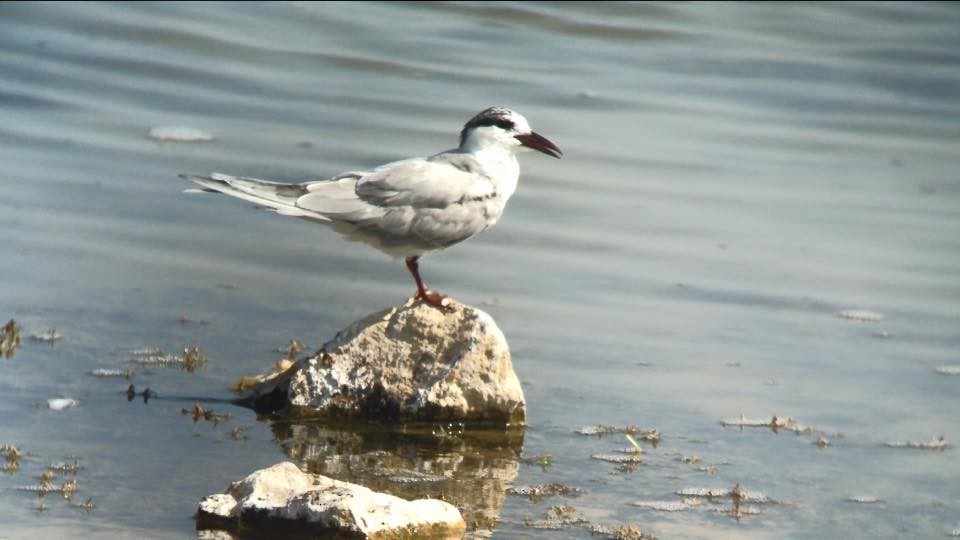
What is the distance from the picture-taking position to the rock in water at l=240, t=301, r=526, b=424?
20.6 ft

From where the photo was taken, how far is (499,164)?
23.3ft

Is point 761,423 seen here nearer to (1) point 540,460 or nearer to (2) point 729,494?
(2) point 729,494

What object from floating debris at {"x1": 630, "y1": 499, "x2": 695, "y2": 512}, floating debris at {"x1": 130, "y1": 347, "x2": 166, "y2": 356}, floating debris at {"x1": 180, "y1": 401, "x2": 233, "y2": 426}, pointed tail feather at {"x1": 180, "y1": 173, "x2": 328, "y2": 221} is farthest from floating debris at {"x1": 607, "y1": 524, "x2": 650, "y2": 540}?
floating debris at {"x1": 130, "y1": 347, "x2": 166, "y2": 356}

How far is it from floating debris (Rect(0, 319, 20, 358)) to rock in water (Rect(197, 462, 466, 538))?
195 centimetres

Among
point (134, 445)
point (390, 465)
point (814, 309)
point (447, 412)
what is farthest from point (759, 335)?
point (134, 445)

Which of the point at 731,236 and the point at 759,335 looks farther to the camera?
the point at 731,236

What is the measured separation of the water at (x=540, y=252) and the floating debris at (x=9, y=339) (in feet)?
0.22

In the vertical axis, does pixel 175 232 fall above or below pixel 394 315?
below

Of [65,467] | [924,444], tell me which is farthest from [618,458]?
[65,467]

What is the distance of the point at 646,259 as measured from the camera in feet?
30.3

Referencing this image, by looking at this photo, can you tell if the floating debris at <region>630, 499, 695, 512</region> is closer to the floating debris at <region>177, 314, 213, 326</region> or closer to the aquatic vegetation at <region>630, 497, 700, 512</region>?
the aquatic vegetation at <region>630, 497, 700, 512</region>

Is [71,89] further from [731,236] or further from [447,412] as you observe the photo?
[447,412]

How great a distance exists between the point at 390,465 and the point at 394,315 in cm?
79

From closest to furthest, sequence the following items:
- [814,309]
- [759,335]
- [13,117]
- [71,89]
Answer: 1. [759,335]
2. [814,309]
3. [13,117]
4. [71,89]
